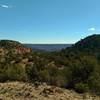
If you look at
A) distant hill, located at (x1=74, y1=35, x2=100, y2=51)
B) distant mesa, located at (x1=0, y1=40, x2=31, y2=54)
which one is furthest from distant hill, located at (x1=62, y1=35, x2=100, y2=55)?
distant mesa, located at (x1=0, y1=40, x2=31, y2=54)

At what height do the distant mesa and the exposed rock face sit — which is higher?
the exposed rock face

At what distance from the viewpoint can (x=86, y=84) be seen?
784 inches

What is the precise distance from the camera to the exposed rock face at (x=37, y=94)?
1673 centimetres

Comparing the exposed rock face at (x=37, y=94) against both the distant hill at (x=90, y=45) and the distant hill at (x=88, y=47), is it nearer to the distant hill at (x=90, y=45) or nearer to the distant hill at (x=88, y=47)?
the distant hill at (x=88, y=47)

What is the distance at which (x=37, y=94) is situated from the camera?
17.3 metres

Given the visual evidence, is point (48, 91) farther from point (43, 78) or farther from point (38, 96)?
point (43, 78)

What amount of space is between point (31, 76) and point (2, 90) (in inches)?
260

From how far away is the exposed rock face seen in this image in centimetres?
1673

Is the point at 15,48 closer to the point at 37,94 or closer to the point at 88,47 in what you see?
the point at 88,47

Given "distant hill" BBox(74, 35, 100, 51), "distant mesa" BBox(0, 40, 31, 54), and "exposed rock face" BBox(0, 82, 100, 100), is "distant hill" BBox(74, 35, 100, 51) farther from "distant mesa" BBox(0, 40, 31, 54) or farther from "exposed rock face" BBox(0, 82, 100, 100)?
"exposed rock face" BBox(0, 82, 100, 100)

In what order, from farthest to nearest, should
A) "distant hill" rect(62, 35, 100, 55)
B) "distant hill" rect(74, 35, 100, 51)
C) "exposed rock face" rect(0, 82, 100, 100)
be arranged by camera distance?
1. "distant hill" rect(74, 35, 100, 51)
2. "distant hill" rect(62, 35, 100, 55)
3. "exposed rock face" rect(0, 82, 100, 100)

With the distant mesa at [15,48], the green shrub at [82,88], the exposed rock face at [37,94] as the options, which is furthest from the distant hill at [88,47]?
the exposed rock face at [37,94]

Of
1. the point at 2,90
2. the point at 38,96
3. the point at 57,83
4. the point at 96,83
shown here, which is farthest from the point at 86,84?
the point at 2,90

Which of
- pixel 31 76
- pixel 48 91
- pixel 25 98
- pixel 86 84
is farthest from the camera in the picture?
pixel 31 76
